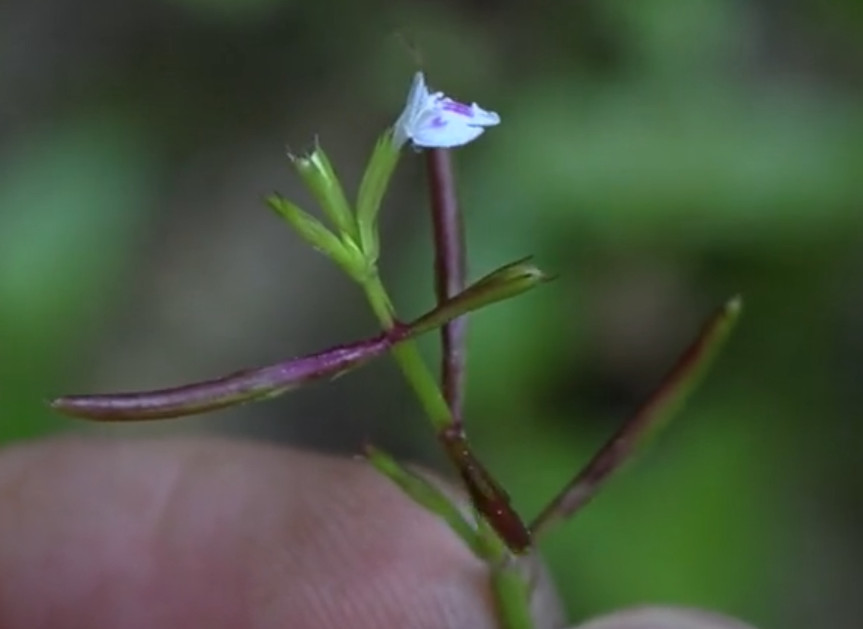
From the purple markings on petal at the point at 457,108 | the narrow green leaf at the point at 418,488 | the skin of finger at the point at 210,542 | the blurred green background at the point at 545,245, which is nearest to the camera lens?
the purple markings on petal at the point at 457,108

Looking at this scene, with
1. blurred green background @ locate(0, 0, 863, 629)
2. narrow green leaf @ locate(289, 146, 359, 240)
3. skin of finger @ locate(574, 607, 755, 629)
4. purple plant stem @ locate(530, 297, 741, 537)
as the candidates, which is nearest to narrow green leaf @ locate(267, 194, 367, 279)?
narrow green leaf @ locate(289, 146, 359, 240)

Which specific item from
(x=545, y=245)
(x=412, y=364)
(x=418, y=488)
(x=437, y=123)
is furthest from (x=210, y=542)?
(x=545, y=245)

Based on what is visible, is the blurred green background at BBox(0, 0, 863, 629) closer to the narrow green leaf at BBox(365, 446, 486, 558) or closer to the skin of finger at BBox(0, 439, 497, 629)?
the skin of finger at BBox(0, 439, 497, 629)

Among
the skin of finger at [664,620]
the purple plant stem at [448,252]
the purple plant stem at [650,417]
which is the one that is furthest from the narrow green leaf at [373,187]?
the skin of finger at [664,620]

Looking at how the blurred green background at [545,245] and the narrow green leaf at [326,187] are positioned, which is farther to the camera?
the blurred green background at [545,245]

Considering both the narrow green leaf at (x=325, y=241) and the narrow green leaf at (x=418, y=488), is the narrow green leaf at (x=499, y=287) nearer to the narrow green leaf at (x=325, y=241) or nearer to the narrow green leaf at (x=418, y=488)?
the narrow green leaf at (x=325, y=241)

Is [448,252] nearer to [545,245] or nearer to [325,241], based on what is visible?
[325,241]
